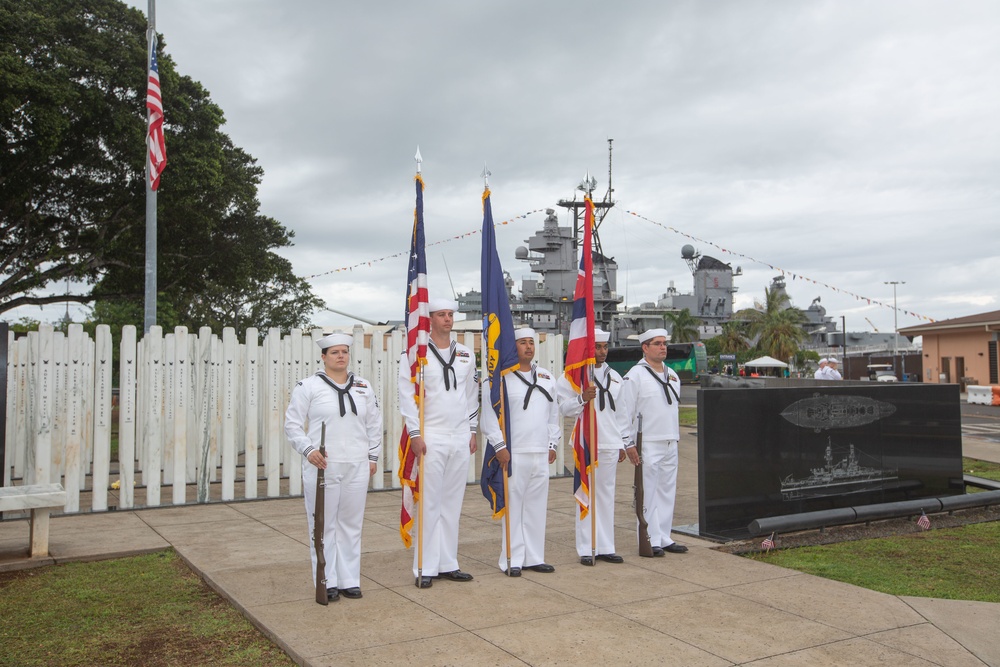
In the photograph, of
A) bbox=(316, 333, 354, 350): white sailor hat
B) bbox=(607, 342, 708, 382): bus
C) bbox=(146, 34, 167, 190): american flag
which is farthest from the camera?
bbox=(607, 342, 708, 382): bus

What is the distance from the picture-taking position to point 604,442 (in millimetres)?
6711

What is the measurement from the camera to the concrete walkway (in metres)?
4.29

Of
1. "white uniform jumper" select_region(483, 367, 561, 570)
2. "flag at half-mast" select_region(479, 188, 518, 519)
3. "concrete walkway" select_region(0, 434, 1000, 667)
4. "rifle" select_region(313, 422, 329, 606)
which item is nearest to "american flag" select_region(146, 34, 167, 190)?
"concrete walkway" select_region(0, 434, 1000, 667)

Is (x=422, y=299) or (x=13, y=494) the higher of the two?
(x=422, y=299)

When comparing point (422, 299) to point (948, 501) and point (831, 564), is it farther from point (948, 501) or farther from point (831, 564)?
point (948, 501)

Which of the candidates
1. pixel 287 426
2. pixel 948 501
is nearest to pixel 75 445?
pixel 287 426

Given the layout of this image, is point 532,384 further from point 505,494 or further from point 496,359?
point 505,494

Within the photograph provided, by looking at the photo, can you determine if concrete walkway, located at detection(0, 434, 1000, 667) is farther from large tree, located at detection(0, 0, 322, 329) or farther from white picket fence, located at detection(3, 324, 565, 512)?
large tree, located at detection(0, 0, 322, 329)

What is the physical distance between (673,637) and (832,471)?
172 inches

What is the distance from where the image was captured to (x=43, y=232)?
1975cm

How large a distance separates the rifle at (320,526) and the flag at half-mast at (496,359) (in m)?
1.30

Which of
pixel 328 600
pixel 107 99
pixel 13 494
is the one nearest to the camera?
pixel 328 600

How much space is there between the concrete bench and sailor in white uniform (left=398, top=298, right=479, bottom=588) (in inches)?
114

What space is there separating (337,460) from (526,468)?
1519 millimetres
